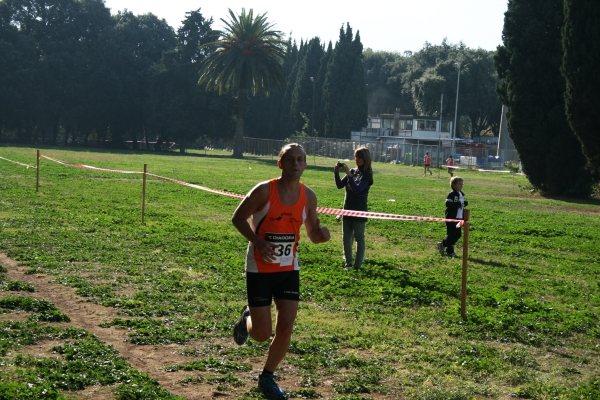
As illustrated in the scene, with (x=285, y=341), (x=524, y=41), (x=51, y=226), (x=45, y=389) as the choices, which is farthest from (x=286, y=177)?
(x=524, y=41)

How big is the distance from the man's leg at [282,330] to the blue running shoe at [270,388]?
0.08m

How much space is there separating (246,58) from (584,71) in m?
46.2

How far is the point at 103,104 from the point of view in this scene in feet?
274

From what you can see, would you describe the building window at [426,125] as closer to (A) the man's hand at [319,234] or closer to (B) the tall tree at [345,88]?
(B) the tall tree at [345,88]

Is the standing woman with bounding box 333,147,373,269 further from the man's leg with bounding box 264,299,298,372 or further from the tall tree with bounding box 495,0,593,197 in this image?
the tall tree with bounding box 495,0,593,197

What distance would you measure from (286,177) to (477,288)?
551 centimetres

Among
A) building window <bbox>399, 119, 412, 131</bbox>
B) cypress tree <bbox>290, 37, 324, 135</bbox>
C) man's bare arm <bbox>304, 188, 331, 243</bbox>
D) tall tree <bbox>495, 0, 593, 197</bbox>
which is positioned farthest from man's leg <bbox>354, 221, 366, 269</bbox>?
cypress tree <bbox>290, 37, 324, 135</bbox>

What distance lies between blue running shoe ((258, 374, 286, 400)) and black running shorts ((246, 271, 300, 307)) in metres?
0.57

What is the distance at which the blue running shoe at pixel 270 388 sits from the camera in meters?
5.62

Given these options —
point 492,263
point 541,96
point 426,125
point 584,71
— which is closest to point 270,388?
point 492,263

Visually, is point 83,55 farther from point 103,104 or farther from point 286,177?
point 286,177

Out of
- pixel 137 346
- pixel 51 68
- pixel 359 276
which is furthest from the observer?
pixel 51 68

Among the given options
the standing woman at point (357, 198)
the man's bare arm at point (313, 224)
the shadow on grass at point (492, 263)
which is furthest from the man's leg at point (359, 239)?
the man's bare arm at point (313, 224)

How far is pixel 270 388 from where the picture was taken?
566cm
